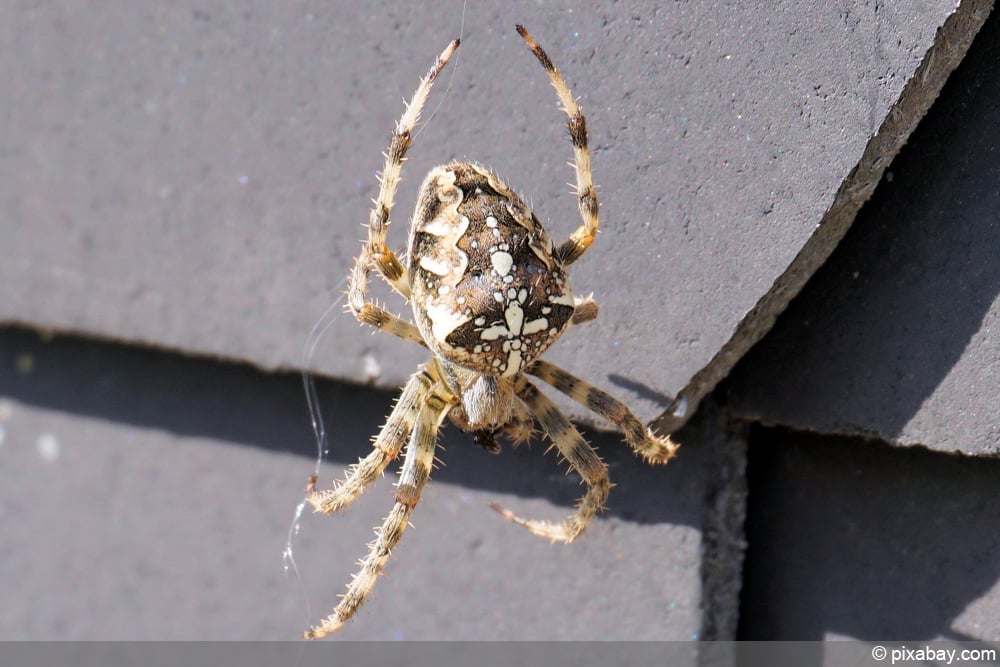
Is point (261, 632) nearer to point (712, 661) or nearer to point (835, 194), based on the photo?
point (712, 661)

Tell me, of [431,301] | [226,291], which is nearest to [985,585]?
[431,301]

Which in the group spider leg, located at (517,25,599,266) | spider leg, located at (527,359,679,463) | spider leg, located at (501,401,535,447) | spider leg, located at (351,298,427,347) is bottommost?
spider leg, located at (501,401,535,447)

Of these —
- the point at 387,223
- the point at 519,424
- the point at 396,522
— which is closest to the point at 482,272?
the point at 387,223

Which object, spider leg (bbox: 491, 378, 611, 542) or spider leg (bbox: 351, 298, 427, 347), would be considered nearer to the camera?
spider leg (bbox: 351, 298, 427, 347)

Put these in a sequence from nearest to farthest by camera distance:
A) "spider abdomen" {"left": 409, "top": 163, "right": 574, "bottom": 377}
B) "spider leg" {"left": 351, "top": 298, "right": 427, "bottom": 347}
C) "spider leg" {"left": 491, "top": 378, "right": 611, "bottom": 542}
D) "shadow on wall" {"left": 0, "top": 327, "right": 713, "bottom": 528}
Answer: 1. "spider abdomen" {"left": 409, "top": 163, "right": 574, "bottom": 377}
2. "spider leg" {"left": 351, "top": 298, "right": 427, "bottom": 347}
3. "spider leg" {"left": 491, "top": 378, "right": 611, "bottom": 542}
4. "shadow on wall" {"left": 0, "top": 327, "right": 713, "bottom": 528}

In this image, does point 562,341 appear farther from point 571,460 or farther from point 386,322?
point 386,322

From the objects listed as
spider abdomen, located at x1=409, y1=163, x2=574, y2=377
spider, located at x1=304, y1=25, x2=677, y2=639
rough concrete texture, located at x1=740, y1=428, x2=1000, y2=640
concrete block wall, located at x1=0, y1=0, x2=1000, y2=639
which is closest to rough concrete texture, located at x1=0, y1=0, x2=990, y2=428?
concrete block wall, located at x1=0, y1=0, x2=1000, y2=639

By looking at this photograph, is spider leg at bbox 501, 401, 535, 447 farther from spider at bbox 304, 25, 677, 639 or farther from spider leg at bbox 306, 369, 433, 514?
spider leg at bbox 306, 369, 433, 514
